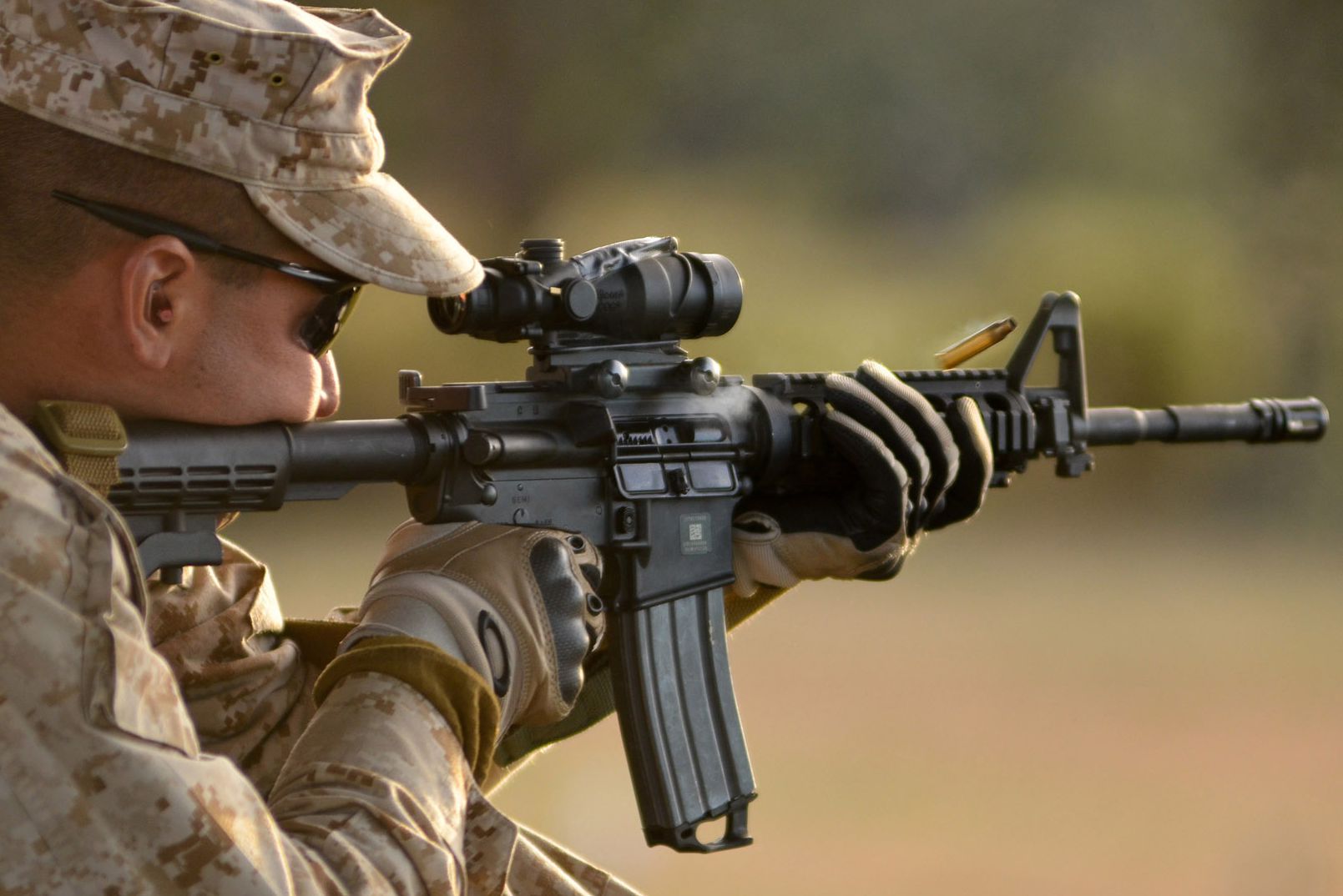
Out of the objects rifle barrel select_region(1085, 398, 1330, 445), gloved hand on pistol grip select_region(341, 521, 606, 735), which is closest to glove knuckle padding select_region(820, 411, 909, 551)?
gloved hand on pistol grip select_region(341, 521, 606, 735)

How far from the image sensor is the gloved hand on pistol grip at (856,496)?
1771 millimetres

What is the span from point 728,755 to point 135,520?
0.75m

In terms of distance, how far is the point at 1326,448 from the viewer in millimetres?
5395

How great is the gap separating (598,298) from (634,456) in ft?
0.56

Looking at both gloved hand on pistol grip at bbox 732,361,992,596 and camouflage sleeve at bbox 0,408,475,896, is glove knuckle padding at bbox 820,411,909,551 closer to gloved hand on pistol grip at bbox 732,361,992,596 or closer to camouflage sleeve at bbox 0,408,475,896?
gloved hand on pistol grip at bbox 732,361,992,596

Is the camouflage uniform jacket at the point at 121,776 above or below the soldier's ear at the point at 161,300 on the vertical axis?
below

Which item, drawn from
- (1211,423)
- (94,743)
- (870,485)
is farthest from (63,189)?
(1211,423)

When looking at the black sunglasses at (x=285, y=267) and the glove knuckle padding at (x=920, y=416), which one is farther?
the glove knuckle padding at (x=920, y=416)

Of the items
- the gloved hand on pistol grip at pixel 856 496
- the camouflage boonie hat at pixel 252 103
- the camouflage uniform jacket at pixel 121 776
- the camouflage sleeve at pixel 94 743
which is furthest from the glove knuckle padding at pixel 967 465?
the camouflage sleeve at pixel 94 743

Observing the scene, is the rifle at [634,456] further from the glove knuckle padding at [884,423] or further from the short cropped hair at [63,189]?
the short cropped hair at [63,189]

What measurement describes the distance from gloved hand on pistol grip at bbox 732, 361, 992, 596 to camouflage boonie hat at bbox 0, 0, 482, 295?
651mm

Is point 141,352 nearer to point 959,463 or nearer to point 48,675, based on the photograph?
point 48,675

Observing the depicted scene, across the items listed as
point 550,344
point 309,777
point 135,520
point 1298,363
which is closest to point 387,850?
point 309,777

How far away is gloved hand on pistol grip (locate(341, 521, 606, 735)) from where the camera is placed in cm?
131
